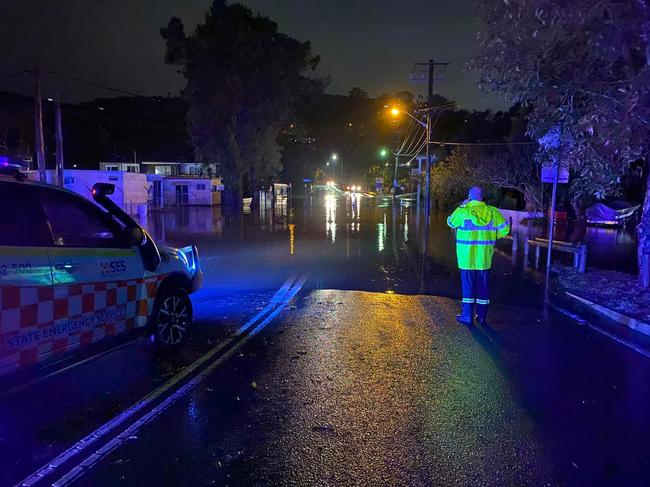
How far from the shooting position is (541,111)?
366 inches

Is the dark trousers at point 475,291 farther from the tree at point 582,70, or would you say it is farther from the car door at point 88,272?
the car door at point 88,272

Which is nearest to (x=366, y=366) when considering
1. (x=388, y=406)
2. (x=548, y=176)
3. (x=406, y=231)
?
(x=388, y=406)

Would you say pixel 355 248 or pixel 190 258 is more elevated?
pixel 190 258

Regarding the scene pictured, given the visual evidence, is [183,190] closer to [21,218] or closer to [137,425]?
[21,218]

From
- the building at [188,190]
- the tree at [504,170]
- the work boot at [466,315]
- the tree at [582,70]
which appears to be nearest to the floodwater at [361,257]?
the work boot at [466,315]

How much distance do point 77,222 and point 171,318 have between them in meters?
1.51

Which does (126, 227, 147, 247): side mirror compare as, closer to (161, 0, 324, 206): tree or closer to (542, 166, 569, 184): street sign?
(542, 166, 569, 184): street sign

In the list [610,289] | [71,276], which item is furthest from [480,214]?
[71,276]

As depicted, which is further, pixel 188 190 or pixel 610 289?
pixel 188 190

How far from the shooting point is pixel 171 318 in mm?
5965

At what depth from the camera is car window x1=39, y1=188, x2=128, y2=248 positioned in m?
→ 4.59

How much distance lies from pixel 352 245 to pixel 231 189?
3208cm

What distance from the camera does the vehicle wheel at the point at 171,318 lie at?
5690 millimetres

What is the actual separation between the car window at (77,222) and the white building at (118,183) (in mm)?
28402
